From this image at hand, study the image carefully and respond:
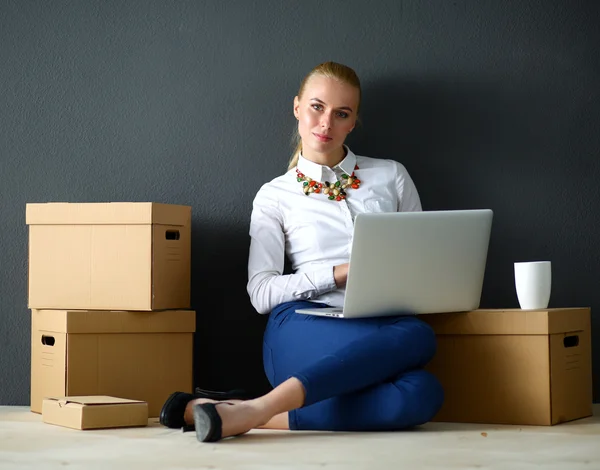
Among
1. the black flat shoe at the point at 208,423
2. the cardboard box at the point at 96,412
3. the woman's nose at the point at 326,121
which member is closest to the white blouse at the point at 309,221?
the woman's nose at the point at 326,121

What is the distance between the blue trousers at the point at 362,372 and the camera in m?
2.02

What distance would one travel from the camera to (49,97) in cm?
294

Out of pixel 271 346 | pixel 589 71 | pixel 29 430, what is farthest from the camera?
pixel 589 71

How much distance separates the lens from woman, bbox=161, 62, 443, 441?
6.57ft

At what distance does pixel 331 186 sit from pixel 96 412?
3.18 ft

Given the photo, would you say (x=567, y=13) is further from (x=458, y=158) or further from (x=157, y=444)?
(x=157, y=444)

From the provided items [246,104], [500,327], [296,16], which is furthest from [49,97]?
[500,327]

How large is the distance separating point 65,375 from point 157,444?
604 mm

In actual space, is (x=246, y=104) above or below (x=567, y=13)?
below

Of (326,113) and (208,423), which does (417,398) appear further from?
(326,113)

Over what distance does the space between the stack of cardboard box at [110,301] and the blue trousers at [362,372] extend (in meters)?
0.46

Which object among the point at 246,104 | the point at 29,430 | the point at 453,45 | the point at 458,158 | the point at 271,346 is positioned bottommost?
the point at 29,430

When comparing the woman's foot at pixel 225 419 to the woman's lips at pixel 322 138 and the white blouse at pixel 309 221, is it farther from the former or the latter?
the woman's lips at pixel 322 138

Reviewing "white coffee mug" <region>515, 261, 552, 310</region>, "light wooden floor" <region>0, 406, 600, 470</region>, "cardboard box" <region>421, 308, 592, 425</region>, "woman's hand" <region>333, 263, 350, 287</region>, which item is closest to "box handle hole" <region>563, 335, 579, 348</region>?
"cardboard box" <region>421, 308, 592, 425</region>
